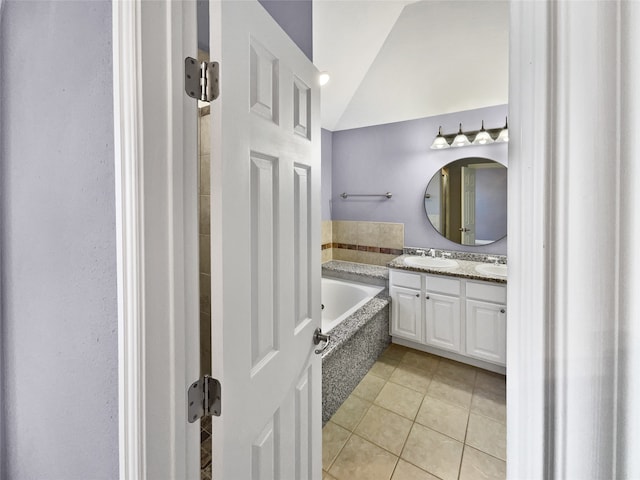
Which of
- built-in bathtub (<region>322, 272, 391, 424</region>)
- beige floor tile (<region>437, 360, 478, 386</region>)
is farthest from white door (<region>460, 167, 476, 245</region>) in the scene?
beige floor tile (<region>437, 360, 478, 386</region>)

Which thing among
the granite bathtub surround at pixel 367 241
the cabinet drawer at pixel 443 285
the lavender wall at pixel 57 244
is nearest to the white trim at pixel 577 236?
the lavender wall at pixel 57 244

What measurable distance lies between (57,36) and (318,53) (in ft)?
6.44

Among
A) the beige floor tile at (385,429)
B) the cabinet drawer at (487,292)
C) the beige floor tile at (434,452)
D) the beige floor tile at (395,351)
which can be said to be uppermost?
the cabinet drawer at (487,292)

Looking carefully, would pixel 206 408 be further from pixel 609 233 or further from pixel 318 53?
pixel 318 53

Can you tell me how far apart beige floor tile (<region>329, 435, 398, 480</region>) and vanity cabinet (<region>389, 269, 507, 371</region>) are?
3.90 ft

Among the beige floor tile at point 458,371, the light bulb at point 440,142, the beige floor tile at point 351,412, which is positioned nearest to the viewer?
the beige floor tile at point 351,412

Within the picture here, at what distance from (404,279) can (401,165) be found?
1.34 meters

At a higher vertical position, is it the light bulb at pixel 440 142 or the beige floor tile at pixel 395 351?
the light bulb at pixel 440 142

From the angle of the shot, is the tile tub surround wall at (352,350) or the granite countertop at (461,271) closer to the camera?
the tile tub surround wall at (352,350)

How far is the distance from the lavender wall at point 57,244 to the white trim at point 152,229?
0.08m

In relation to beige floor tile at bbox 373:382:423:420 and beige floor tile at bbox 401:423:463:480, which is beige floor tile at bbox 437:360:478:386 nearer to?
beige floor tile at bbox 373:382:423:420

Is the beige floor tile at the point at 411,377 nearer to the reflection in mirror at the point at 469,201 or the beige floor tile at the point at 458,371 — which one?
the beige floor tile at the point at 458,371

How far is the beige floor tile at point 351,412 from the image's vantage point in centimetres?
186

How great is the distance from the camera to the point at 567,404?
241 mm
